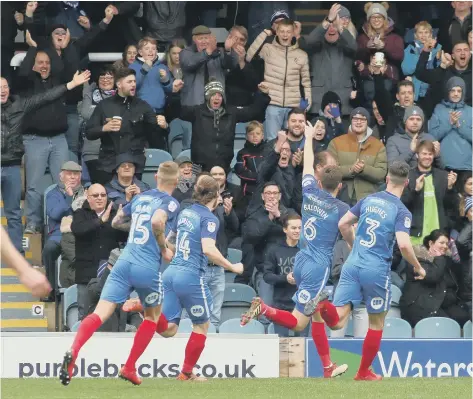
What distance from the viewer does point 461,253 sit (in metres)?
17.9

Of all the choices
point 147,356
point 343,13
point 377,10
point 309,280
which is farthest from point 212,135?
point 309,280

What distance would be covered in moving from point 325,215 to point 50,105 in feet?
20.2

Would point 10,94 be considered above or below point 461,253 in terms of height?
above

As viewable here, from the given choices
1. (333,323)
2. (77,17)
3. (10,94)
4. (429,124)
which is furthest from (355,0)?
(333,323)

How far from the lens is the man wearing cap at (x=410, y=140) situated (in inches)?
714

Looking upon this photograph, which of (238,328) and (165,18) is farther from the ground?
(165,18)

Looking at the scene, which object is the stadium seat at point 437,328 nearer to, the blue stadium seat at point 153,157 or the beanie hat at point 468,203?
the beanie hat at point 468,203

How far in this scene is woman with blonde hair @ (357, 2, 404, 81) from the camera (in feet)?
63.9

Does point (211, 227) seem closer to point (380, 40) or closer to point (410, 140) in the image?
point (410, 140)

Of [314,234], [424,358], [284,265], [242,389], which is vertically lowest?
[424,358]

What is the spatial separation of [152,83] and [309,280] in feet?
20.0

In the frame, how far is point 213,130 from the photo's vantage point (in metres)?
18.2

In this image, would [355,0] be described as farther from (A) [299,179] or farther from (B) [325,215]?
(B) [325,215]

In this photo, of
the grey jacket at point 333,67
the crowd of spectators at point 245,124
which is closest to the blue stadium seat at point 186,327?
the crowd of spectators at point 245,124
